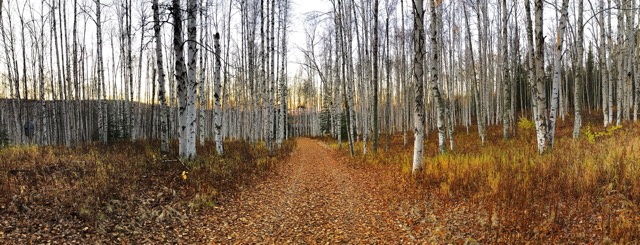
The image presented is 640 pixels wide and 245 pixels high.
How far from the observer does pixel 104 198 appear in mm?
5074

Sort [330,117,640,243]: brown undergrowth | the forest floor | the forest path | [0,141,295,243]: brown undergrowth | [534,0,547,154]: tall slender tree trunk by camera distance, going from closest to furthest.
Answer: [330,117,640,243]: brown undergrowth, the forest floor, [0,141,295,243]: brown undergrowth, the forest path, [534,0,547,154]: tall slender tree trunk

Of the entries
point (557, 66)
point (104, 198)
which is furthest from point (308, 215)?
point (557, 66)

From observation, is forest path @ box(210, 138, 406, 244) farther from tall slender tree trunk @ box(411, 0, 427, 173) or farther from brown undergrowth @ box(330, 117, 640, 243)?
tall slender tree trunk @ box(411, 0, 427, 173)

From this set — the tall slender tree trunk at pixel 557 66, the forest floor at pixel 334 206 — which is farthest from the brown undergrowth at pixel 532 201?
the tall slender tree trunk at pixel 557 66

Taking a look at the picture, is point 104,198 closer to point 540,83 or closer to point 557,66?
point 540,83

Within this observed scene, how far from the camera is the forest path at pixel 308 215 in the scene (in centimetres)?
450

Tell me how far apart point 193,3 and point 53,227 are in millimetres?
7381

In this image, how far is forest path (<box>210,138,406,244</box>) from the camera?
4.50 metres

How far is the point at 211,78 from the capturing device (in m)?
27.7

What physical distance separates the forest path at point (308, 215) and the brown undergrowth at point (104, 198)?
1.71 ft

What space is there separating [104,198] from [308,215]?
3.65m

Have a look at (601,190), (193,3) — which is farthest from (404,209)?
(193,3)

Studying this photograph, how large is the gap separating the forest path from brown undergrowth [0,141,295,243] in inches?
20.5

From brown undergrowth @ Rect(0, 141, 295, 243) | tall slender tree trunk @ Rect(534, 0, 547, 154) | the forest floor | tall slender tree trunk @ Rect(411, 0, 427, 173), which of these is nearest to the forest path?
the forest floor
